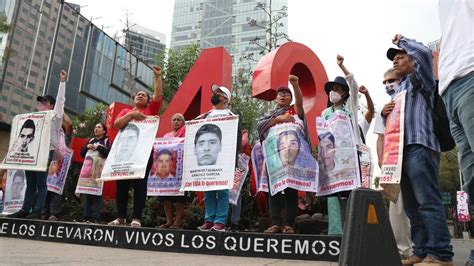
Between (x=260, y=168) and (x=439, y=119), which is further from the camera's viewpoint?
(x=260, y=168)

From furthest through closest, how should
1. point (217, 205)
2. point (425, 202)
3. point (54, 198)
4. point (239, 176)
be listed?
point (54, 198) < point (239, 176) < point (217, 205) < point (425, 202)

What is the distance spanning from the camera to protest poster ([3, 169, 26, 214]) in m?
6.08

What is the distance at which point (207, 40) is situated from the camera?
63.5 metres

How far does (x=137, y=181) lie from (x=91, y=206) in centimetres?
138

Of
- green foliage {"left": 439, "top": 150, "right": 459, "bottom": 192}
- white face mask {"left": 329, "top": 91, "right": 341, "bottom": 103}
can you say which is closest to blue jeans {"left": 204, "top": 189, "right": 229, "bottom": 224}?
white face mask {"left": 329, "top": 91, "right": 341, "bottom": 103}

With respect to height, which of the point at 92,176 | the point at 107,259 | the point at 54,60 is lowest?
the point at 107,259

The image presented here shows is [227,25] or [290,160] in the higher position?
[227,25]

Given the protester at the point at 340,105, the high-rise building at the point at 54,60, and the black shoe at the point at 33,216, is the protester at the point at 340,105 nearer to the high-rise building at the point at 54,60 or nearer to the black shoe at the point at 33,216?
the black shoe at the point at 33,216

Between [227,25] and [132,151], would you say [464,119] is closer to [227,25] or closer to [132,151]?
[132,151]

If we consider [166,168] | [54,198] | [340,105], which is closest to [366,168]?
[340,105]

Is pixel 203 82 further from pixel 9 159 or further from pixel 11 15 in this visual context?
pixel 11 15

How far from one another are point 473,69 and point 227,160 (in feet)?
8.71

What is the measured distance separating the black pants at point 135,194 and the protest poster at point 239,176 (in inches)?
43.3

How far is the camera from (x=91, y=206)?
5.76m
